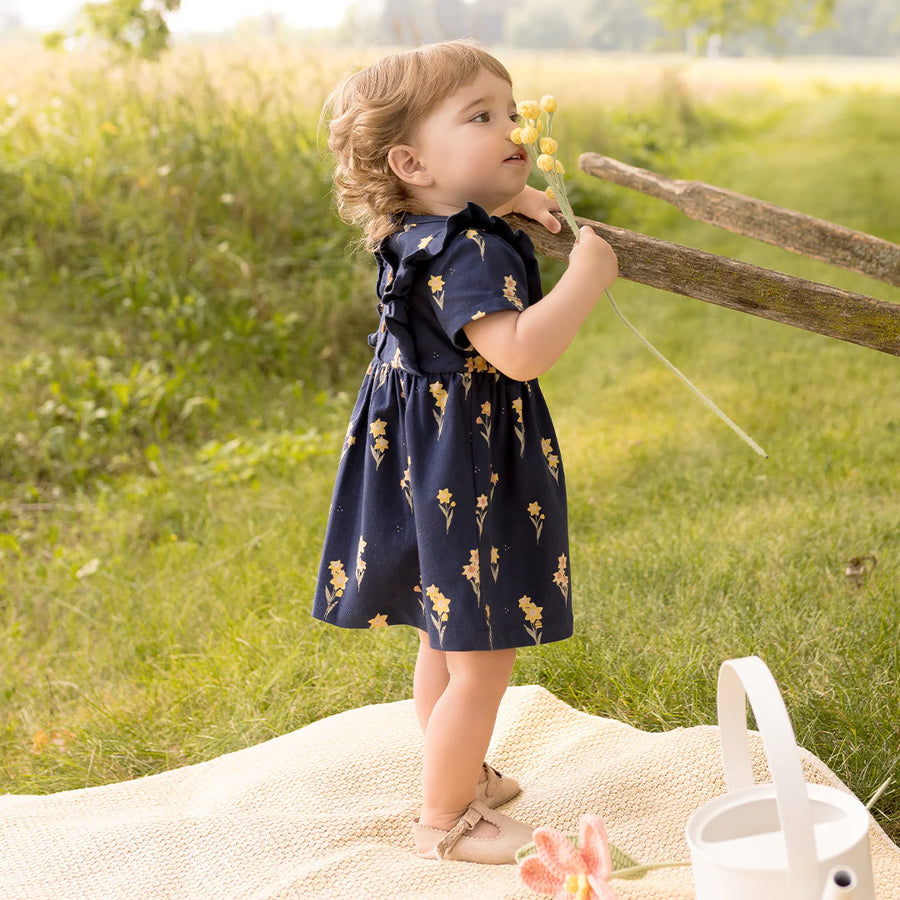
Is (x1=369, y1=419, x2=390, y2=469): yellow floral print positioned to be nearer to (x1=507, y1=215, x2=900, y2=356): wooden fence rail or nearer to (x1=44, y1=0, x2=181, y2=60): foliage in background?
(x1=507, y1=215, x2=900, y2=356): wooden fence rail

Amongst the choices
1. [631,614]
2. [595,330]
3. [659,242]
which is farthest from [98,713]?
[595,330]

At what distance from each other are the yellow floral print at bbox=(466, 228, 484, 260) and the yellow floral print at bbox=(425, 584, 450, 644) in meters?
0.56

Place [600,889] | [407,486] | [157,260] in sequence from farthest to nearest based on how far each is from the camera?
[157,260] → [407,486] → [600,889]

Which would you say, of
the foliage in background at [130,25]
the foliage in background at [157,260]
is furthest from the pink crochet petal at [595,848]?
the foliage in background at [130,25]

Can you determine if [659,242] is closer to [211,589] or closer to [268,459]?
[211,589]

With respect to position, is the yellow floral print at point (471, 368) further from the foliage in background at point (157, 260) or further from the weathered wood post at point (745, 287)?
the foliage in background at point (157, 260)

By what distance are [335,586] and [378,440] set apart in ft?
0.96

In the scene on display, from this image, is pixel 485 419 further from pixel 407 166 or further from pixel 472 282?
pixel 407 166

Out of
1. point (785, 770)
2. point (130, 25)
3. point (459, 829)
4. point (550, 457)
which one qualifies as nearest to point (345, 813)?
point (459, 829)

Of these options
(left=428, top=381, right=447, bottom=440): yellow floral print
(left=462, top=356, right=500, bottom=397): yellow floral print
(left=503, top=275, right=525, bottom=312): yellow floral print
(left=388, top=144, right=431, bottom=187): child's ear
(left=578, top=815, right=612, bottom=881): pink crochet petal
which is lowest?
(left=578, top=815, right=612, bottom=881): pink crochet petal

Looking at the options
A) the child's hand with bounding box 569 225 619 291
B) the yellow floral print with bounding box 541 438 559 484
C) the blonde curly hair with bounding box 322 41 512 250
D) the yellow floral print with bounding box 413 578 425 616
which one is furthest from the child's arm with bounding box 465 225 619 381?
the yellow floral print with bounding box 413 578 425 616

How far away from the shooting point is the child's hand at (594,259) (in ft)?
5.68

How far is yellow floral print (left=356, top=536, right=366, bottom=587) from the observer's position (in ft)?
6.23

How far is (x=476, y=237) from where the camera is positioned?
5.74ft
